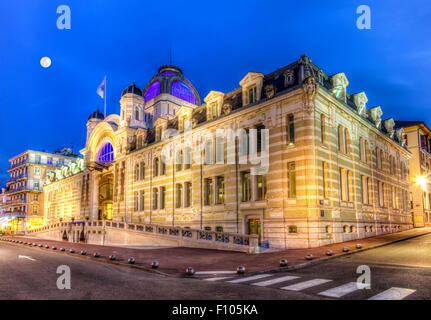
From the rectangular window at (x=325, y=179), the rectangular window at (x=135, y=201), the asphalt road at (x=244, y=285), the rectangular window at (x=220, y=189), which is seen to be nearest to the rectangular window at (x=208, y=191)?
the rectangular window at (x=220, y=189)

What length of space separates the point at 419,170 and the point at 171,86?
37012 millimetres

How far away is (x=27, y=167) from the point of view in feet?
262

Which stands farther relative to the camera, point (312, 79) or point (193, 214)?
point (193, 214)

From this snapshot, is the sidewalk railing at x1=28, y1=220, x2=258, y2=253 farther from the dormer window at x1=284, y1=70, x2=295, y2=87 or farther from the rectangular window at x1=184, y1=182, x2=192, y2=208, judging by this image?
the dormer window at x1=284, y1=70, x2=295, y2=87

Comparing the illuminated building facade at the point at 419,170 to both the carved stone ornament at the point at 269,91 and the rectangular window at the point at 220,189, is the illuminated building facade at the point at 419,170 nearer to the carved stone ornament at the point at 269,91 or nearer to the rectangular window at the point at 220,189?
the rectangular window at the point at 220,189

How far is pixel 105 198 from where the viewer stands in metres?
55.4

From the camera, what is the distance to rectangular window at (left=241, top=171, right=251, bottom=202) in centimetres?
2825

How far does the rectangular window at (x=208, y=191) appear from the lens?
31.6m

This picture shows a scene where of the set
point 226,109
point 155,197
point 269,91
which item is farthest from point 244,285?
point 155,197

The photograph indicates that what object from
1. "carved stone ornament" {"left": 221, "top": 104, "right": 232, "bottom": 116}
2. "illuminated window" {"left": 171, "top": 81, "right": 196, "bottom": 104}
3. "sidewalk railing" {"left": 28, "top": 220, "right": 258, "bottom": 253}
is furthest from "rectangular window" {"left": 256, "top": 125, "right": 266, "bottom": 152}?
"illuminated window" {"left": 171, "top": 81, "right": 196, "bottom": 104}

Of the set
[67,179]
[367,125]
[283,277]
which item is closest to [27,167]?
[67,179]
